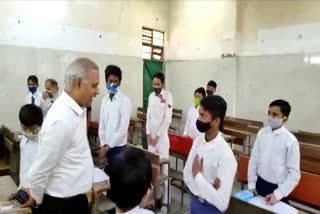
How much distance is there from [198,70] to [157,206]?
459 centimetres

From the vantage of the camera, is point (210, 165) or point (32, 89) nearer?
point (210, 165)

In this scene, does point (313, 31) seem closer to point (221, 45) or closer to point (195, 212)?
point (221, 45)

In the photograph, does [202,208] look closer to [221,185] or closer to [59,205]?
[221,185]

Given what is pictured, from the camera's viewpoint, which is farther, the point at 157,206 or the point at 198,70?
the point at 198,70

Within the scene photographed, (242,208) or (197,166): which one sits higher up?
(197,166)

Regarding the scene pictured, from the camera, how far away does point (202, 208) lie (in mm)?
1813

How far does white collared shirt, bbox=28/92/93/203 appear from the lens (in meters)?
1.53

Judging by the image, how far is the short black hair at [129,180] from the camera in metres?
1.08

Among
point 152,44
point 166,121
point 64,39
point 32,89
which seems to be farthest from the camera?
point 152,44

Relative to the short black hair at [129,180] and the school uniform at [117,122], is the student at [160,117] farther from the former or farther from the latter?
the short black hair at [129,180]

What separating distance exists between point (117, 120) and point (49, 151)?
1.78m

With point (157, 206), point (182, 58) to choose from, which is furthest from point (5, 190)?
→ point (182, 58)

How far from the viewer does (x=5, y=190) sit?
2363 mm

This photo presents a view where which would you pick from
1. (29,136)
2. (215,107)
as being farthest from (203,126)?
(29,136)
